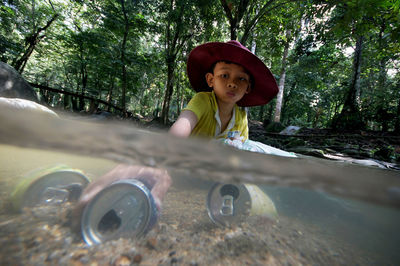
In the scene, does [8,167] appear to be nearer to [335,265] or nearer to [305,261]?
[305,261]

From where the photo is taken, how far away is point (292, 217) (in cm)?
105

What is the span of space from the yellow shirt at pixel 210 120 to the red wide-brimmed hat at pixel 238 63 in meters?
0.43

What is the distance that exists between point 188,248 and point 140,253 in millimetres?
178

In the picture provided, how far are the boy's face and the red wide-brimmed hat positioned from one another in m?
0.08

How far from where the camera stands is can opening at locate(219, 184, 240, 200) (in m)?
0.98

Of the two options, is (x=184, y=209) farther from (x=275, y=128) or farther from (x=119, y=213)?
(x=275, y=128)

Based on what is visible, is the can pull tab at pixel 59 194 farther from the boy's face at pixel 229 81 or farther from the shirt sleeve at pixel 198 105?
the boy's face at pixel 229 81

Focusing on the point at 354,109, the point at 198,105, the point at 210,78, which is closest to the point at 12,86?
the point at 210,78

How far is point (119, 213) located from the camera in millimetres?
806

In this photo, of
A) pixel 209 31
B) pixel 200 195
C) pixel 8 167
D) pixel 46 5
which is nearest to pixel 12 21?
pixel 46 5

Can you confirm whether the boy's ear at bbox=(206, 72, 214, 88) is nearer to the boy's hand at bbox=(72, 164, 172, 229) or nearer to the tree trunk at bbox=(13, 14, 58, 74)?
the boy's hand at bbox=(72, 164, 172, 229)

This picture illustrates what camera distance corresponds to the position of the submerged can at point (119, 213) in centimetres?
72

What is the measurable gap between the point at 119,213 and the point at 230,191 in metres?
0.55

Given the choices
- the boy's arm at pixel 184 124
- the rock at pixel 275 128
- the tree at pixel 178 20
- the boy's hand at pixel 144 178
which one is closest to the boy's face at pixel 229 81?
the boy's arm at pixel 184 124
